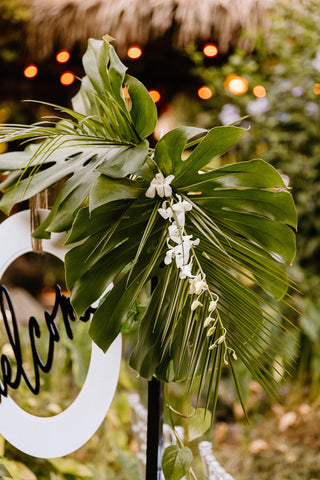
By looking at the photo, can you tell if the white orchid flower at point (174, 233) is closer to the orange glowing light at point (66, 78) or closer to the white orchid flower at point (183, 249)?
the white orchid flower at point (183, 249)

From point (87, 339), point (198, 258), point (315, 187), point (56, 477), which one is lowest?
point (56, 477)

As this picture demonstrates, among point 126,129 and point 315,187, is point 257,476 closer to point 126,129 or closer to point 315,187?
point 315,187

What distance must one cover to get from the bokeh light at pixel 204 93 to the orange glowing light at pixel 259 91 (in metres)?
0.28

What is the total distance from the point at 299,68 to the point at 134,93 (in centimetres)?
229

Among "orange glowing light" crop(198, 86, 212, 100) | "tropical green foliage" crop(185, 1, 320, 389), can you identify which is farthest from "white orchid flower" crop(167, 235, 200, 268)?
"orange glowing light" crop(198, 86, 212, 100)

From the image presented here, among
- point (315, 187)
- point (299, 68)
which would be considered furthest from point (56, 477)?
point (299, 68)

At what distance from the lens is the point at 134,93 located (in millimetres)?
748

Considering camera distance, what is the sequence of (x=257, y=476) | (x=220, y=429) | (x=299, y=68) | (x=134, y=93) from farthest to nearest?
(x=299, y=68), (x=220, y=429), (x=257, y=476), (x=134, y=93)

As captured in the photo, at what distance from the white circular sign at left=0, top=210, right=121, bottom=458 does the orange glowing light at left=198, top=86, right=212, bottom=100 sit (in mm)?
2321

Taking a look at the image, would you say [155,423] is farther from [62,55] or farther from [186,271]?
[62,55]

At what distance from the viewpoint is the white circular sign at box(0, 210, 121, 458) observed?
3.04 ft

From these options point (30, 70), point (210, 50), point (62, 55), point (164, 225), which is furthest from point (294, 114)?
point (164, 225)

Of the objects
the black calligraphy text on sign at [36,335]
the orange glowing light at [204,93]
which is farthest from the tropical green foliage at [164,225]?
the orange glowing light at [204,93]

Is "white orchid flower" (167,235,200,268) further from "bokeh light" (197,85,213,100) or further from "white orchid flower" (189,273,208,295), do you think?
"bokeh light" (197,85,213,100)
